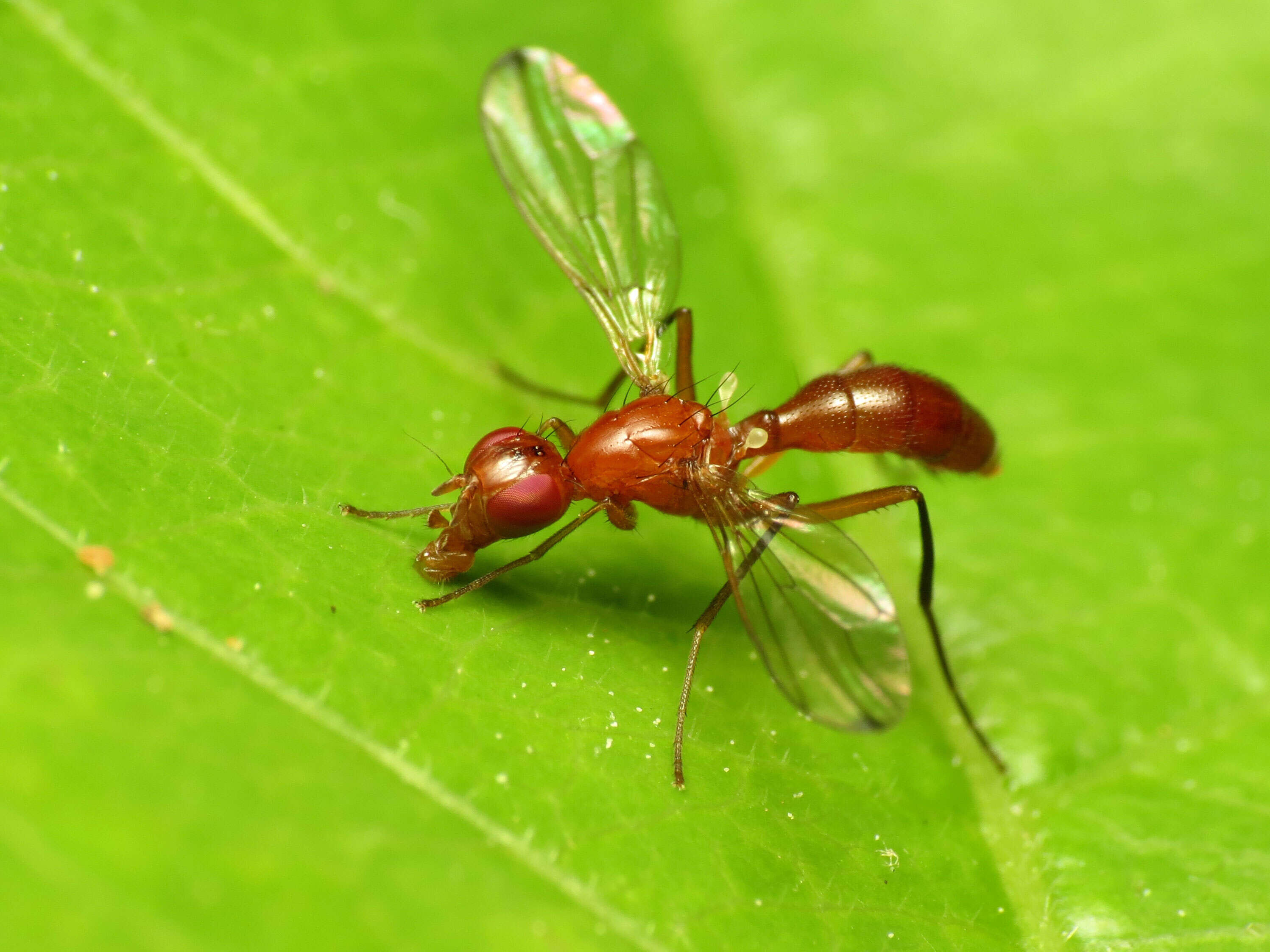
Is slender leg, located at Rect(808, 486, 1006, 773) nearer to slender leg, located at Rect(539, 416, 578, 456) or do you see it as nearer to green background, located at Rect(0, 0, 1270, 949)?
green background, located at Rect(0, 0, 1270, 949)

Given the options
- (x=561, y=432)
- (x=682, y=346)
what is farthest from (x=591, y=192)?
(x=561, y=432)

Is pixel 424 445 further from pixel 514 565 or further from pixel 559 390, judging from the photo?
pixel 559 390

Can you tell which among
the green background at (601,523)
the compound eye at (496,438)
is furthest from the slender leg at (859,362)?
the compound eye at (496,438)

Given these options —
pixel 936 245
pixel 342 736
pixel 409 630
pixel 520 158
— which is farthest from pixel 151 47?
pixel 936 245

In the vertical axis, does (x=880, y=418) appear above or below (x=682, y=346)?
below

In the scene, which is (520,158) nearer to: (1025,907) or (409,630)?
(409,630)

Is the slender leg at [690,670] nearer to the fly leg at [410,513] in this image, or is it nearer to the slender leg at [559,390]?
the fly leg at [410,513]

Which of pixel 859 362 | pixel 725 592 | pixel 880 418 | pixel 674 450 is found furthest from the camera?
pixel 859 362
